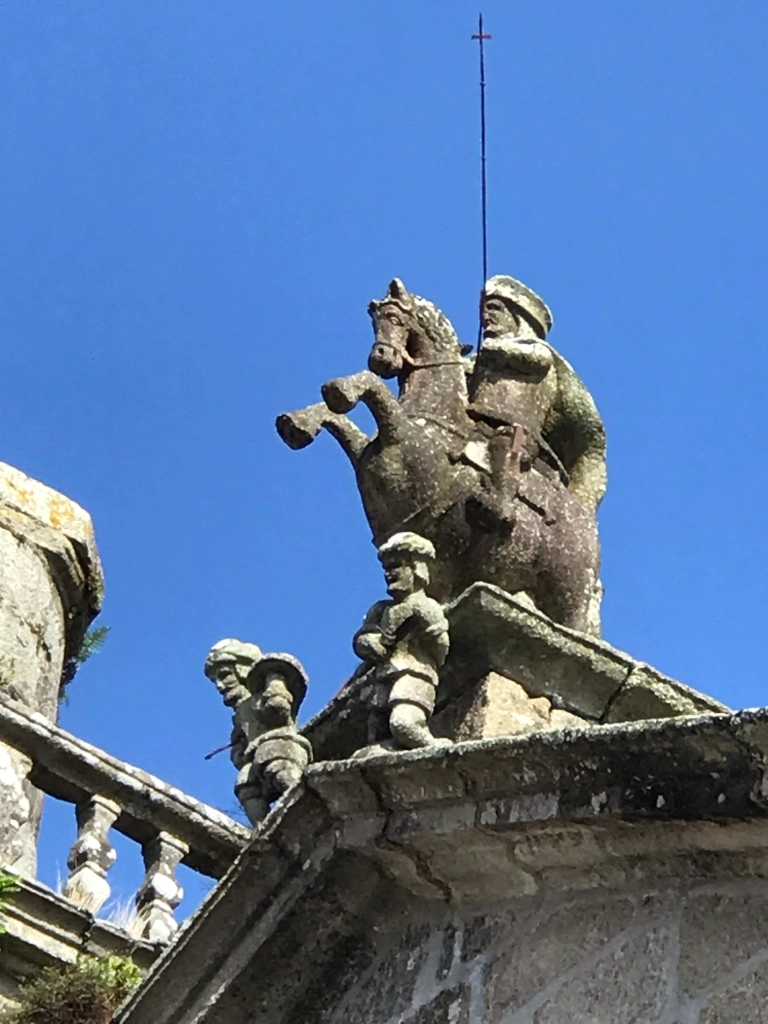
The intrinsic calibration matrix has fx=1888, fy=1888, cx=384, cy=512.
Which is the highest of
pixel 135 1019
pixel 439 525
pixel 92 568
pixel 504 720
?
pixel 92 568

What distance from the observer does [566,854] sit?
12.3ft

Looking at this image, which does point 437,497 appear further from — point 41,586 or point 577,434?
point 41,586

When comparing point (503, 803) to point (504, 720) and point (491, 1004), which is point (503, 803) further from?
point (504, 720)

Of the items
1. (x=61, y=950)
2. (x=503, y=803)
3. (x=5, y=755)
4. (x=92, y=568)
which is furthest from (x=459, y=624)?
(x=92, y=568)

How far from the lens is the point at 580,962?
3.65 metres

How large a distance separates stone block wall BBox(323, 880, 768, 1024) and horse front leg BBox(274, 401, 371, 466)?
4.83 ft

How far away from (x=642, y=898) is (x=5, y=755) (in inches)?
134

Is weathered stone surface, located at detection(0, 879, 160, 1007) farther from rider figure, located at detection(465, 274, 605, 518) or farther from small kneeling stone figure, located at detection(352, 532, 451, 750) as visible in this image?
rider figure, located at detection(465, 274, 605, 518)

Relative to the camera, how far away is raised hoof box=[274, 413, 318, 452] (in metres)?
5.04

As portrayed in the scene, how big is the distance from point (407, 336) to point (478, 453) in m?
0.52

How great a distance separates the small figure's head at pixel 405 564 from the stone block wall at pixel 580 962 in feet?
3.05

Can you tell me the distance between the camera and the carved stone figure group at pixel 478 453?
514 cm

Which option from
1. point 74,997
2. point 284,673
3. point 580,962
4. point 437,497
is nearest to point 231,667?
point 284,673

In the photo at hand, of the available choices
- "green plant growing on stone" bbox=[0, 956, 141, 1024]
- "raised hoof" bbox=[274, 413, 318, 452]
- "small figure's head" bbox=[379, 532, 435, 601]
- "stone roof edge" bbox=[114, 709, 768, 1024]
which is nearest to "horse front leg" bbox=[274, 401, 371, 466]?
"raised hoof" bbox=[274, 413, 318, 452]
